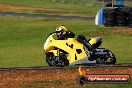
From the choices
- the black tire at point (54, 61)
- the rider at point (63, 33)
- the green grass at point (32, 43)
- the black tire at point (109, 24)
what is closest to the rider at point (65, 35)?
the rider at point (63, 33)

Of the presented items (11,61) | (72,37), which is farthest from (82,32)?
(72,37)

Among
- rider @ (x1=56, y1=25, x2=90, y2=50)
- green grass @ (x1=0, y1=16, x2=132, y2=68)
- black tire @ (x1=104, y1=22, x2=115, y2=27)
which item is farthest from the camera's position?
black tire @ (x1=104, y1=22, x2=115, y2=27)

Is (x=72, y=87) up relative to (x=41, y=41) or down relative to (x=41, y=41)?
up

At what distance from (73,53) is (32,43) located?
1337cm

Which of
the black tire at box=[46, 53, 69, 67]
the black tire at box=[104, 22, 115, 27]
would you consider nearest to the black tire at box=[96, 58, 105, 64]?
the black tire at box=[46, 53, 69, 67]

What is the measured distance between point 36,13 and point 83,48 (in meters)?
43.2

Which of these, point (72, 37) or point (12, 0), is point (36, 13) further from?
point (72, 37)

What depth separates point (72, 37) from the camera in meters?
18.3

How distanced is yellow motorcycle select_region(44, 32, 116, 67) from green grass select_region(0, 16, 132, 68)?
2.80m

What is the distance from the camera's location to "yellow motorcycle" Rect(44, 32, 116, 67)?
18.1m

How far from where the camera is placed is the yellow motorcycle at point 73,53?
18094mm

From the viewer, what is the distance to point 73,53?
18.1m

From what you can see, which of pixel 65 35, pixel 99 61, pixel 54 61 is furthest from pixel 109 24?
pixel 54 61

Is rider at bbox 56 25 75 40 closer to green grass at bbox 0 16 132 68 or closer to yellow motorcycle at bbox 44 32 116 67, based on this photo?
yellow motorcycle at bbox 44 32 116 67
